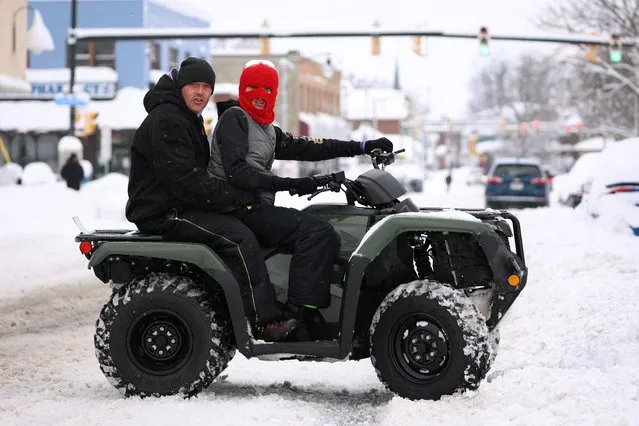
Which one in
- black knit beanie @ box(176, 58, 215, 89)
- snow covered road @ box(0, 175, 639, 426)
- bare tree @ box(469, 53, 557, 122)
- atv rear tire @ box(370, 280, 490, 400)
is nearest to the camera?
snow covered road @ box(0, 175, 639, 426)

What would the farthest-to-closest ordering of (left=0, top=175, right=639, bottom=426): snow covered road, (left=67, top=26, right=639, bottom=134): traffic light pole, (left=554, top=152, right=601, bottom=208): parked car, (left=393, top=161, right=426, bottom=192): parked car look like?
(left=393, top=161, right=426, bottom=192): parked car
(left=554, top=152, right=601, bottom=208): parked car
(left=67, top=26, right=639, bottom=134): traffic light pole
(left=0, top=175, right=639, bottom=426): snow covered road

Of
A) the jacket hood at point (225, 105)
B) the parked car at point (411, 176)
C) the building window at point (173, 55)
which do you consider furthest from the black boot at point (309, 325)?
the parked car at point (411, 176)

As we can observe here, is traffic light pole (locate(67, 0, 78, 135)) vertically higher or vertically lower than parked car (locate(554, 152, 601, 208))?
higher

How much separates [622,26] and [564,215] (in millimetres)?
25964

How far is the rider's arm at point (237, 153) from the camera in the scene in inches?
258

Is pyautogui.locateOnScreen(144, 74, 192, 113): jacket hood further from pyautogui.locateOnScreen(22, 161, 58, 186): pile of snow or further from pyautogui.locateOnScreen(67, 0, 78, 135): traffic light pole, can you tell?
pyautogui.locateOnScreen(22, 161, 58, 186): pile of snow

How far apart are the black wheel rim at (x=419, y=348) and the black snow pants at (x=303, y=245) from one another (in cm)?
48

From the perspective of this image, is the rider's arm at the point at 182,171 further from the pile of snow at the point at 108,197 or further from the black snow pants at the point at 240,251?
the pile of snow at the point at 108,197

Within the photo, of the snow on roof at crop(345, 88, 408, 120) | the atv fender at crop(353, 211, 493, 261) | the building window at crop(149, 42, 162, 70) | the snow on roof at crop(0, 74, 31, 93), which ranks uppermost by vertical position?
the snow on roof at crop(345, 88, 408, 120)

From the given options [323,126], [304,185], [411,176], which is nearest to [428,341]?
[304,185]

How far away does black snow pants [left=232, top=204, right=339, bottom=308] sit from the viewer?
21.3ft

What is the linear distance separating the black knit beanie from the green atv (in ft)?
3.02

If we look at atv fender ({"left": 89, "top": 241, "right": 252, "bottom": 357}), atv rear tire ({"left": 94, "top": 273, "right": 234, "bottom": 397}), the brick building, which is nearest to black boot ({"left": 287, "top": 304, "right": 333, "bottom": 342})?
atv fender ({"left": 89, "top": 241, "right": 252, "bottom": 357})

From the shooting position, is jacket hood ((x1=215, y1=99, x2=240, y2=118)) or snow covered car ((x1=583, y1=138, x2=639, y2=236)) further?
snow covered car ((x1=583, y1=138, x2=639, y2=236))
